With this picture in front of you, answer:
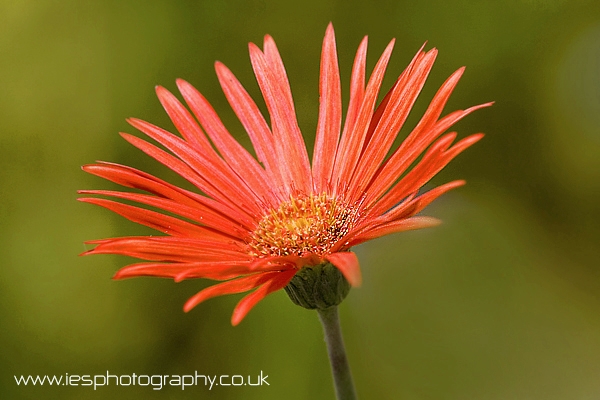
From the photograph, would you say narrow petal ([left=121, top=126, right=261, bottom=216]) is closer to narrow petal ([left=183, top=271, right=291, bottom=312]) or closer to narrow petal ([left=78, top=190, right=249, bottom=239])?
narrow petal ([left=78, top=190, right=249, bottom=239])

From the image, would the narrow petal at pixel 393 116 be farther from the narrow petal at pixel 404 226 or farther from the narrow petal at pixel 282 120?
the narrow petal at pixel 404 226

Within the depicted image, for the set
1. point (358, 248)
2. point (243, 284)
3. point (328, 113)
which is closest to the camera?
point (243, 284)

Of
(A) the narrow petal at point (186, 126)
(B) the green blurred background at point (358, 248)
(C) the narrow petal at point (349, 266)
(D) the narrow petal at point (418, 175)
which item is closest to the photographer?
(C) the narrow petal at point (349, 266)

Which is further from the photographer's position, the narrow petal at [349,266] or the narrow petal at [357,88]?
the narrow petal at [357,88]

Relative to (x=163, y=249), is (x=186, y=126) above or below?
above

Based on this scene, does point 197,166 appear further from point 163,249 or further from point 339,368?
point 339,368

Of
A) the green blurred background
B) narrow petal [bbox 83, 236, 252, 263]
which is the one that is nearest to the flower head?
narrow petal [bbox 83, 236, 252, 263]

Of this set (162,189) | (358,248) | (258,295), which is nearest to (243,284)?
(258,295)

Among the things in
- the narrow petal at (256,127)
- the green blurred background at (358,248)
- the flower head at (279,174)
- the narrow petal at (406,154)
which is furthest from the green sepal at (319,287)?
the green blurred background at (358,248)

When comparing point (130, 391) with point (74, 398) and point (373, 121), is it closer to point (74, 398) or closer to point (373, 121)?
point (74, 398)
